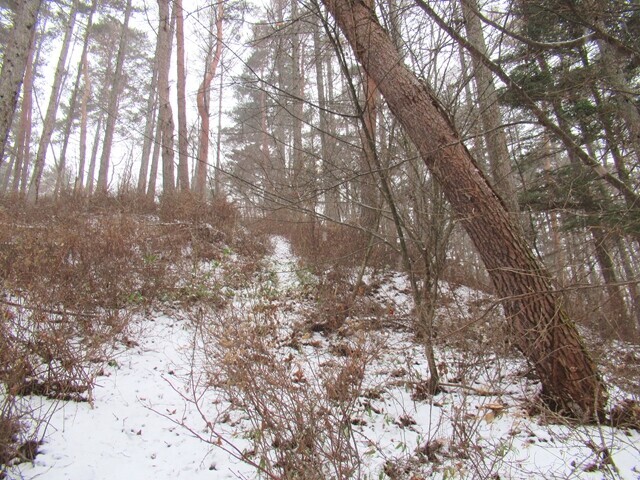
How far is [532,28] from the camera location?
488 centimetres

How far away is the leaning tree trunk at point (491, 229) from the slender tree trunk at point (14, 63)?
4.65 meters

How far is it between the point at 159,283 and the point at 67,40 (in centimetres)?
1361

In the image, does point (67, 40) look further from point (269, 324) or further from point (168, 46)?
point (269, 324)

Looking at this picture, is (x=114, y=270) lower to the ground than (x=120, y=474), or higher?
higher

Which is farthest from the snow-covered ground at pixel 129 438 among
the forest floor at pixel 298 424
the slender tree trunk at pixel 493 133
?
the slender tree trunk at pixel 493 133

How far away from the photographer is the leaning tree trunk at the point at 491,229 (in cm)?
240

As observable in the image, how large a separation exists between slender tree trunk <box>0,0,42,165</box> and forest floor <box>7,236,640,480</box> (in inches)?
136

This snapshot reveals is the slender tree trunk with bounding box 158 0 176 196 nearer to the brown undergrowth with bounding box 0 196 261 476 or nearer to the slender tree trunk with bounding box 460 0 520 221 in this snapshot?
the brown undergrowth with bounding box 0 196 261 476

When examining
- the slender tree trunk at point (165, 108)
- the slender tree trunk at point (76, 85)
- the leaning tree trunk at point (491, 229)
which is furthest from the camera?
the slender tree trunk at point (76, 85)

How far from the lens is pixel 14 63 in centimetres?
444

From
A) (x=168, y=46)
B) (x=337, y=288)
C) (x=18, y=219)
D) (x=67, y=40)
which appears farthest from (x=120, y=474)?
(x=67, y=40)

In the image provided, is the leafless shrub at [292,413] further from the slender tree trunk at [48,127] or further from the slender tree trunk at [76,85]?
the slender tree trunk at [76,85]

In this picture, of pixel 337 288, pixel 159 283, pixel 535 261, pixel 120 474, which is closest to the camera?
pixel 120 474

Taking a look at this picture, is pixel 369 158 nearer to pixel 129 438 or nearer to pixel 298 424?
pixel 298 424
